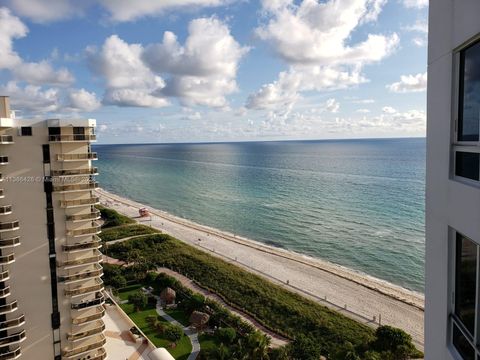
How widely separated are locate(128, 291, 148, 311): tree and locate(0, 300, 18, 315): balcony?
12.1 meters

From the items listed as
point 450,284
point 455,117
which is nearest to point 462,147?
point 455,117

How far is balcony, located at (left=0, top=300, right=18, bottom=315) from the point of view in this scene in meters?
17.9

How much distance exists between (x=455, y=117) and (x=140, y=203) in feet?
318

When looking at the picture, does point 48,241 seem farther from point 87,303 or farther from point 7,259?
point 87,303

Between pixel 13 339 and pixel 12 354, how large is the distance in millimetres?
801

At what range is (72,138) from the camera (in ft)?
63.1

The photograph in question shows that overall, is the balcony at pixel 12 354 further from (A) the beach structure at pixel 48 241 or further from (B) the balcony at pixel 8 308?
(B) the balcony at pixel 8 308

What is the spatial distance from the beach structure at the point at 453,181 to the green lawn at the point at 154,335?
20741mm

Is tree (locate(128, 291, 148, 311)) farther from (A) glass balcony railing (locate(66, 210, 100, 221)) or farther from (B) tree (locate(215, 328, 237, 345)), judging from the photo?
(A) glass balcony railing (locate(66, 210, 100, 221))

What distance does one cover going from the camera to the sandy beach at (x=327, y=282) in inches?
1297

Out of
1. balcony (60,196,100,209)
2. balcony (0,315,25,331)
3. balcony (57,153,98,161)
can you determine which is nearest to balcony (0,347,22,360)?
balcony (0,315,25,331)

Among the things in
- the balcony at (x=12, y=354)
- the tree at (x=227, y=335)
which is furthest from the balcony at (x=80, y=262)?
the tree at (x=227, y=335)

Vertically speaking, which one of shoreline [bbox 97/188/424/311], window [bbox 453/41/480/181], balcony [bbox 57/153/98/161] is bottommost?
shoreline [bbox 97/188/424/311]

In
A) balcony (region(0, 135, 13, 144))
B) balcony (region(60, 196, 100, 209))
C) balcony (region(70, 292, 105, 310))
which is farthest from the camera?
balcony (region(70, 292, 105, 310))
